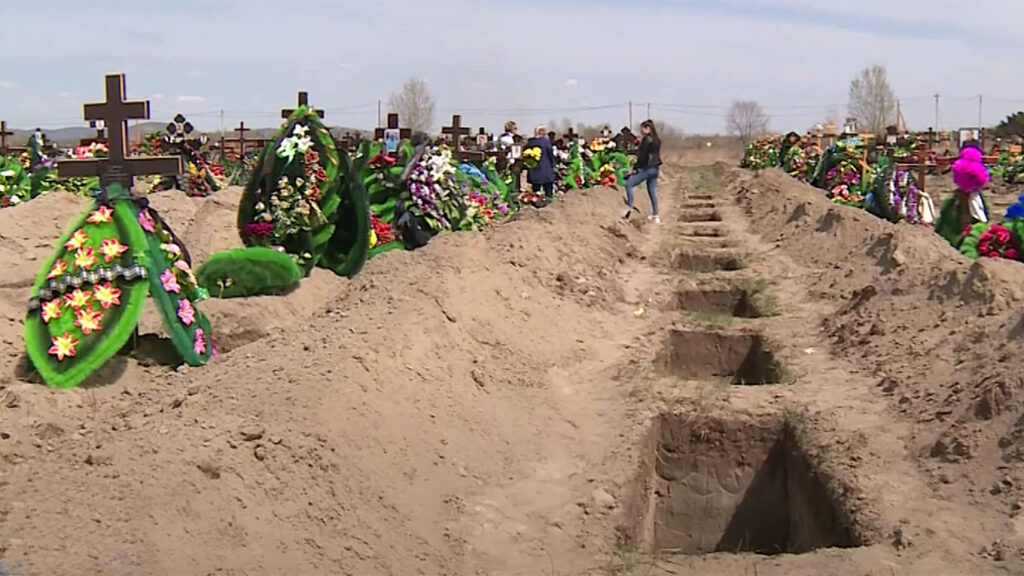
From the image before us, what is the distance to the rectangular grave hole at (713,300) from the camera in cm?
1061

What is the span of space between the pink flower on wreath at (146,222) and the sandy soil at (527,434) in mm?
740

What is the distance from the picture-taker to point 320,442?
4.84 metres

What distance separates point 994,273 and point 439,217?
5.93 m

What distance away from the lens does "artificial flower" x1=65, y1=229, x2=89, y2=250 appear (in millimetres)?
5707

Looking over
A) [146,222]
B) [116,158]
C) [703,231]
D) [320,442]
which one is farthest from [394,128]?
[320,442]

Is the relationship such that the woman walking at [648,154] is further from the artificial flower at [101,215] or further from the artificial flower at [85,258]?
the artificial flower at [85,258]

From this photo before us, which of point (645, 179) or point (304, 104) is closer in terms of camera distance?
point (304, 104)

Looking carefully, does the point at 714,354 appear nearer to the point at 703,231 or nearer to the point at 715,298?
the point at 715,298

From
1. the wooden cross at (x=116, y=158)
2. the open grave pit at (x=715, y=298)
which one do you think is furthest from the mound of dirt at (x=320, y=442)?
the open grave pit at (x=715, y=298)

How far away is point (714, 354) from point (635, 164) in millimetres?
9080

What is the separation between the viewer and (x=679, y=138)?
83.4m

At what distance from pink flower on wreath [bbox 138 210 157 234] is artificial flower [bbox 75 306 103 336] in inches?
25.2

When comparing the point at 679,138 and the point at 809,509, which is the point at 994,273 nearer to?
the point at 809,509

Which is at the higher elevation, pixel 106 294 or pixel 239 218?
pixel 239 218
